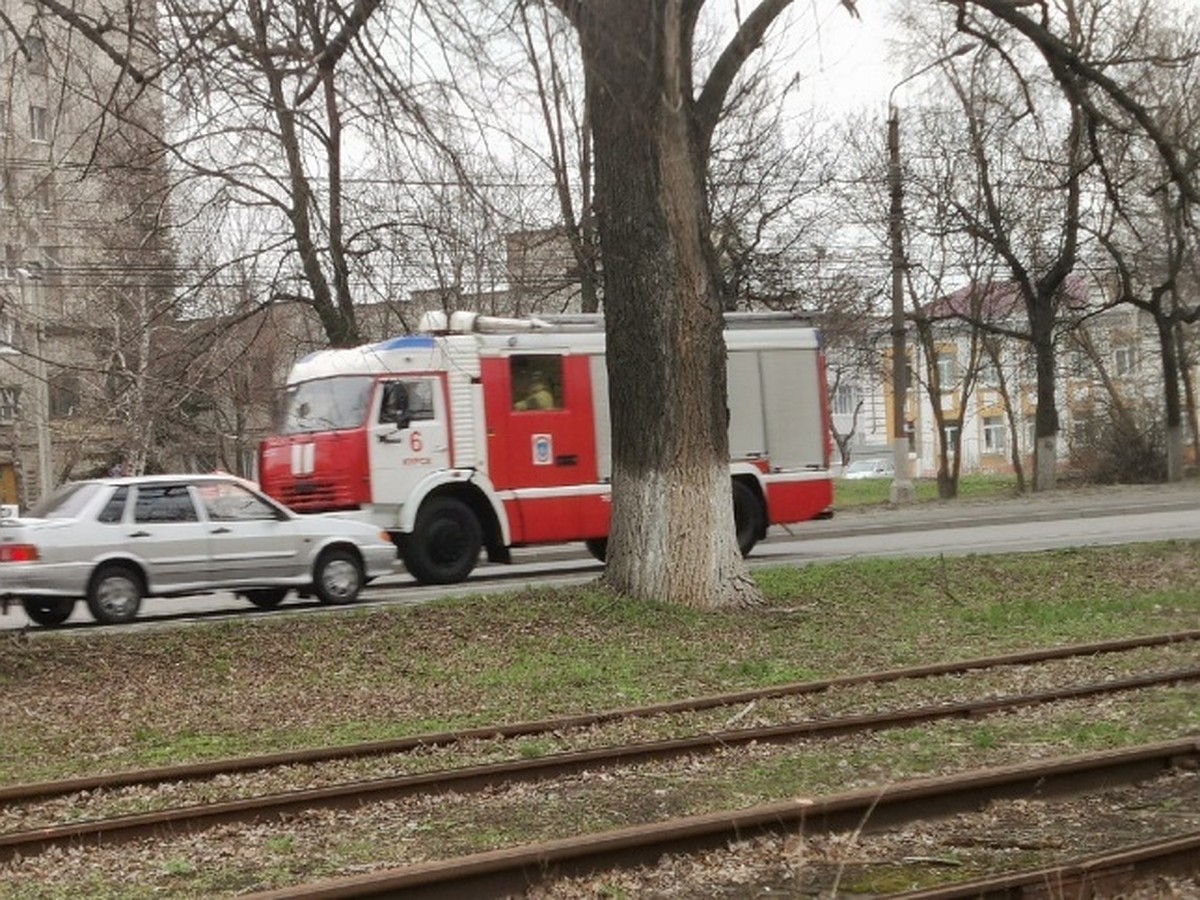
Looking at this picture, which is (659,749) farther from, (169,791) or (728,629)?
(728,629)

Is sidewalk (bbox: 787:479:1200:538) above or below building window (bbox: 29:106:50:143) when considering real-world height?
below

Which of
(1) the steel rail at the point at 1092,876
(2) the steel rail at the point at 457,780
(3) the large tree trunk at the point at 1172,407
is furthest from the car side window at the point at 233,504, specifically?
(3) the large tree trunk at the point at 1172,407

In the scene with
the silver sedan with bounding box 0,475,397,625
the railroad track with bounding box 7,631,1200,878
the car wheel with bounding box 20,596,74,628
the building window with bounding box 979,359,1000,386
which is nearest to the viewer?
the railroad track with bounding box 7,631,1200,878

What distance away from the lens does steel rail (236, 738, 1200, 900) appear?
6143mm

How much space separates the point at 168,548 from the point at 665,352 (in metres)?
6.15

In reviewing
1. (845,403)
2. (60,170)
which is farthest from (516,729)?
(845,403)

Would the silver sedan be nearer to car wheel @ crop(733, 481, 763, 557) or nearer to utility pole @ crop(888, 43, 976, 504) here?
car wheel @ crop(733, 481, 763, 557)

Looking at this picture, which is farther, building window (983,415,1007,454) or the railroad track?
building window (983,415,1007,454)

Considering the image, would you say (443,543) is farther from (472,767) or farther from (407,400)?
(472,767)

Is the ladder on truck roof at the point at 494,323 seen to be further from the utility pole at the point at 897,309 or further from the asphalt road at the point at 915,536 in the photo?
the utility pole at the point at 897,309

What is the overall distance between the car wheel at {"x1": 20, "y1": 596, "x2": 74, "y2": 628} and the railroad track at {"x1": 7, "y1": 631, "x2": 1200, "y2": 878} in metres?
8.63

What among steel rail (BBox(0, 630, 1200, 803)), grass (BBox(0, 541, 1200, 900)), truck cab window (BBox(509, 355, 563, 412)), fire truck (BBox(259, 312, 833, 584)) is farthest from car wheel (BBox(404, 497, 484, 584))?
steel rail (BBox(0, 630, 1200, 803))

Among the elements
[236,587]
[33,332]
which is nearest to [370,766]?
[33,332]

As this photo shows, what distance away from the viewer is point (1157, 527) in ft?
88.2
